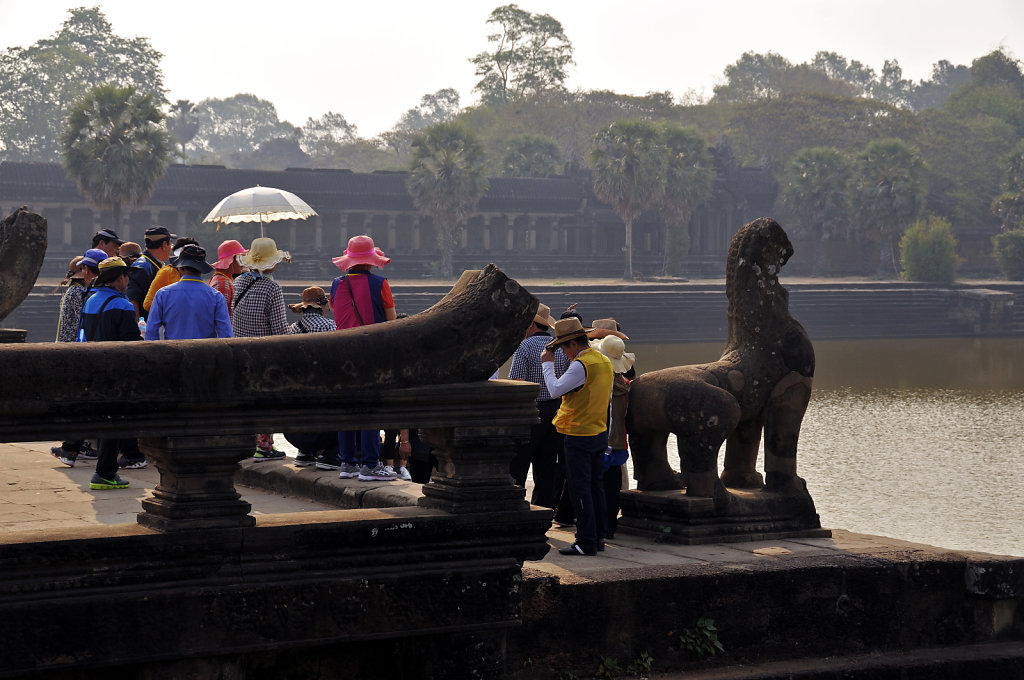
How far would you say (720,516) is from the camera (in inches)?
278

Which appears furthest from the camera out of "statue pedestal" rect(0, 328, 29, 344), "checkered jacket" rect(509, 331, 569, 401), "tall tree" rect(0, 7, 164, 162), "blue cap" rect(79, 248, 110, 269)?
"tall tree" rect(0, 7, 164, 162)

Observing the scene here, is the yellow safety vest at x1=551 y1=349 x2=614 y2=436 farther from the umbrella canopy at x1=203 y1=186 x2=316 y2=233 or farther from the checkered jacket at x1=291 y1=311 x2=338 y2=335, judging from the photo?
the umbrella canopy at x1=203 y1=186 x2=316 y2=233

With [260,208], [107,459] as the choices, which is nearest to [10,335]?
[107,459]

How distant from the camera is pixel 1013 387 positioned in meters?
27.5

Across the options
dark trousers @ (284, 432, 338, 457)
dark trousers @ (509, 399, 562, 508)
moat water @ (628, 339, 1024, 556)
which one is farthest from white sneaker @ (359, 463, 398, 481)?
moat water @ (628, 339, 1024, 556)

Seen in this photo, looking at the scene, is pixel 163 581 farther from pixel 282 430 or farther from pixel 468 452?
pixel 468 452

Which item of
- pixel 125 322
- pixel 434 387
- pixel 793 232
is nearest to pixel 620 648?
pixel 434 387

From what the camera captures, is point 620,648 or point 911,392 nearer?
point 620,648

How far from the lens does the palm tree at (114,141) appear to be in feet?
127

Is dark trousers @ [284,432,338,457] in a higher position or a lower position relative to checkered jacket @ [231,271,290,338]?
lower

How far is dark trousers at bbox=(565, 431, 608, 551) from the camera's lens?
6387 mm

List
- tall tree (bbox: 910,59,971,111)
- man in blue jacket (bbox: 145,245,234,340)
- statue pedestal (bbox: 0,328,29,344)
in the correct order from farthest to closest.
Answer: tall tree (bbox: 910,59,971,111), statue pedestal (bbox: 0,328,29,344), man in blue jacket (bbox: 145,245,234,340)

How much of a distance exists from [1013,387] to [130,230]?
36133 millimetres

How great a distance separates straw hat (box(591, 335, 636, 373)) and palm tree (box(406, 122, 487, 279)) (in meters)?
43.7
